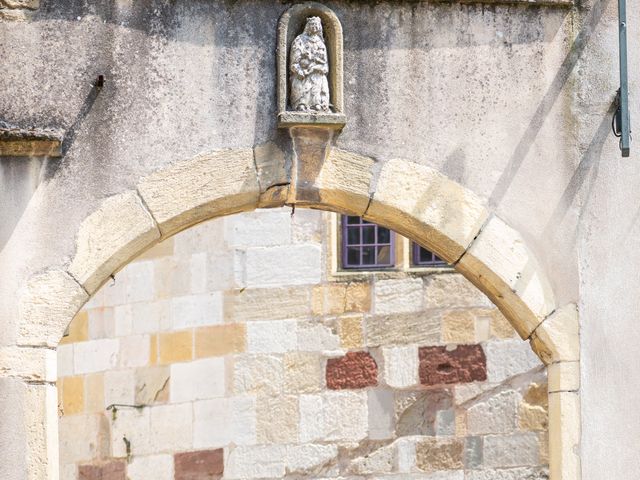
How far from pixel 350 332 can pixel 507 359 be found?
3.04ft

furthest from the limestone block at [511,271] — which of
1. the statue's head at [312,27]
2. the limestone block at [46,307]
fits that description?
the limestone block at [46,307]

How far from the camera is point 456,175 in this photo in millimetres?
8312

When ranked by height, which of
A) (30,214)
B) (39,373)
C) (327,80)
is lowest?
(39,373)

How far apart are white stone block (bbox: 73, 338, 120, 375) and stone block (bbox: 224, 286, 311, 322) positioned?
2.68 feet

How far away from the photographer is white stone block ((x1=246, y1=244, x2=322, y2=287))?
439 inches

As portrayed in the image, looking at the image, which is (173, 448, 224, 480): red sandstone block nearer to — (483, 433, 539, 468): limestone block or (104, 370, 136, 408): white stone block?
(104, 370, 136, 408): white stone block

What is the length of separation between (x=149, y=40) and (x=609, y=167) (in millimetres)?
2083

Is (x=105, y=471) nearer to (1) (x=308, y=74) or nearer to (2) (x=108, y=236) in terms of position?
(2) (x=108, y=236)

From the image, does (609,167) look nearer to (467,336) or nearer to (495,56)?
(495,56)

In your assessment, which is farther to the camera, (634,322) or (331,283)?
(331,283)

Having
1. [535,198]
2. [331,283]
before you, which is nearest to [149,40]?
[535,198]

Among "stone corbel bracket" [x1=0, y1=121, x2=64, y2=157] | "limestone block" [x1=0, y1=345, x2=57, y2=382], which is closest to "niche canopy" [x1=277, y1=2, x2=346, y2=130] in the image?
"stone corbel bracket" [x1=0, y1=121, x2=64, y2=157]

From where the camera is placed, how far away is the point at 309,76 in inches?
319

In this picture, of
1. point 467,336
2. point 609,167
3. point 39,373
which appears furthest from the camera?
point 467,336
